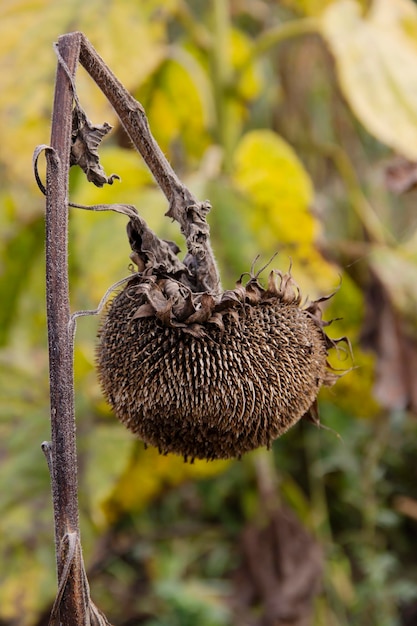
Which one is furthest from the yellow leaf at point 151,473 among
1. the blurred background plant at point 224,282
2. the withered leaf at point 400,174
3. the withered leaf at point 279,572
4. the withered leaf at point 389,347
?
the withered leaf at point 400,174

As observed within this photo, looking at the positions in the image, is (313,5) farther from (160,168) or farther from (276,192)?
(160,168)

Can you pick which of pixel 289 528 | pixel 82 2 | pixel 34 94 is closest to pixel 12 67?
pixel 34 94

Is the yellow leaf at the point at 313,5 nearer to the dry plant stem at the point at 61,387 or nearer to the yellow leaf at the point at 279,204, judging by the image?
the yellow leaf at the point at 279,204

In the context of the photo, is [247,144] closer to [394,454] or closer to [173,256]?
[173,256]

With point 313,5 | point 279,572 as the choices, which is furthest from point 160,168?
point 313,5

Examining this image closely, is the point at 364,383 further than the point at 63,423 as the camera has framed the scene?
Yes
